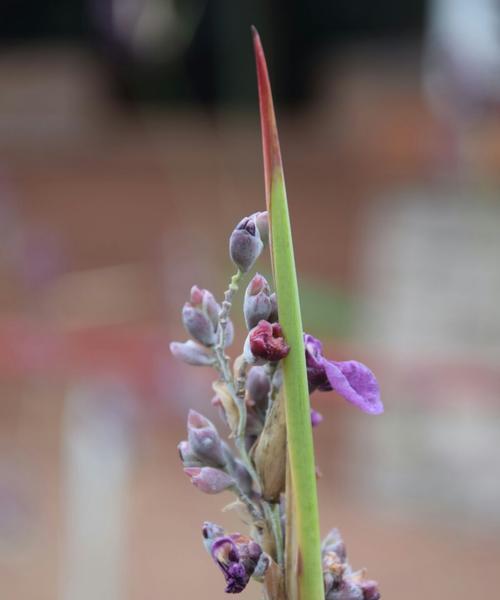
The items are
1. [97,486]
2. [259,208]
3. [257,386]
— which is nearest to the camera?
[257,386]

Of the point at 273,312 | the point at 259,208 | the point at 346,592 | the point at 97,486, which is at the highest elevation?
the point at 259,208

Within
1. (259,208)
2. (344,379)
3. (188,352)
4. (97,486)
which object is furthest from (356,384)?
(259,208)

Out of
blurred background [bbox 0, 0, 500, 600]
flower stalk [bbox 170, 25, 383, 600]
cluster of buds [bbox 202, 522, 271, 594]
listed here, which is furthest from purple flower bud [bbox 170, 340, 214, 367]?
blurred background [bbox 0, 0, 500, 600]

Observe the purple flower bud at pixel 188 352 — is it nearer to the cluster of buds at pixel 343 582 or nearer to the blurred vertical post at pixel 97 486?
the cluster of buds at pixel 343 582

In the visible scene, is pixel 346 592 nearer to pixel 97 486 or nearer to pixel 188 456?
pixel 188 456

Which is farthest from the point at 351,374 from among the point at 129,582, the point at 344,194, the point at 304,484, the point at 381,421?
the point at 344,194

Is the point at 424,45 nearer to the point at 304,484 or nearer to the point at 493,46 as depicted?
the point at 493,46

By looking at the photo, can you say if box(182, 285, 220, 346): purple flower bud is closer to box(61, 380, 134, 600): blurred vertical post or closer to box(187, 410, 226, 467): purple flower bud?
box(187, 410, 226, 467): purple flower bud
